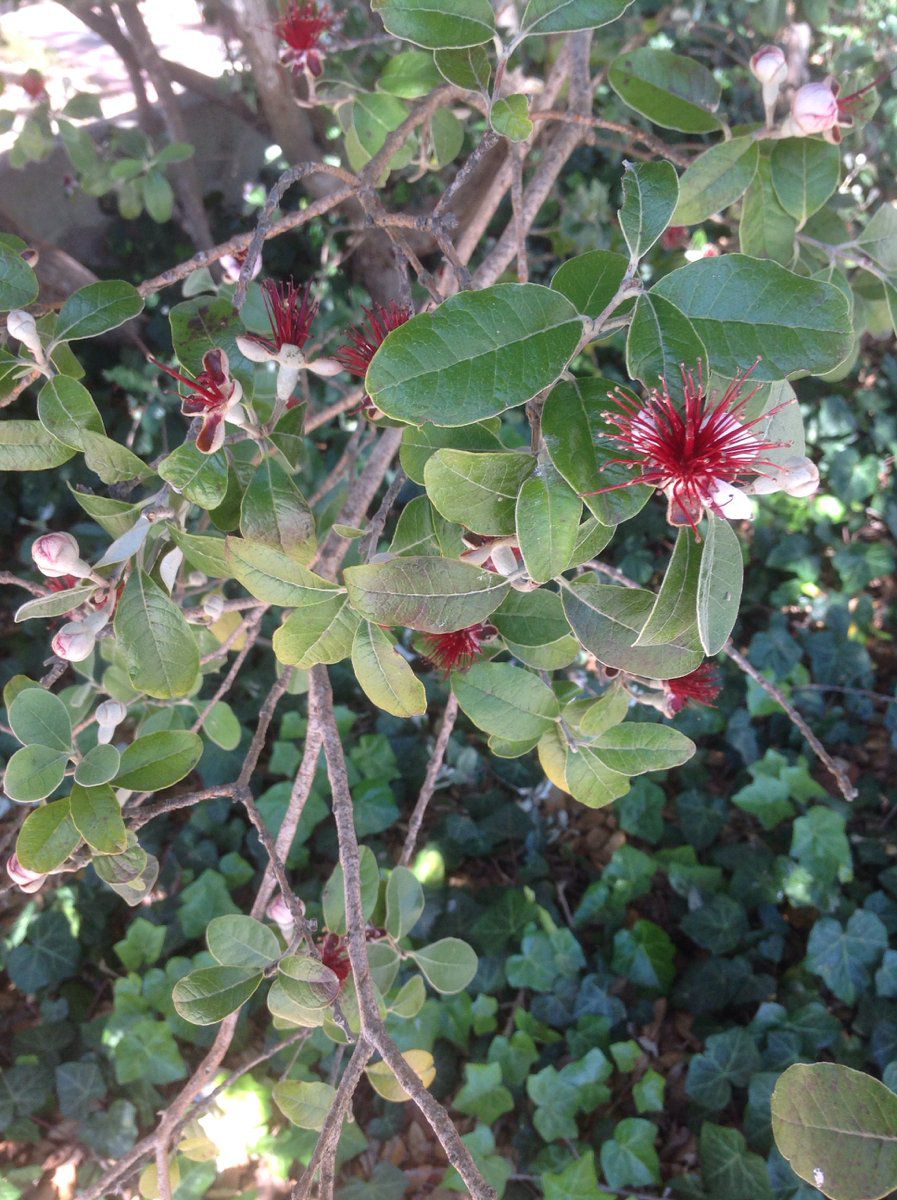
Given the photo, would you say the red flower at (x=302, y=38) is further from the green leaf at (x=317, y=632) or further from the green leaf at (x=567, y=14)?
the green leaf at (x=317, y=632)

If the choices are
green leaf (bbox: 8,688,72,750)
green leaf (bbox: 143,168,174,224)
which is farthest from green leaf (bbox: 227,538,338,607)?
green leaf (bbox: 143,168,174,224)

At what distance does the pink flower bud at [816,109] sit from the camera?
2.47ft

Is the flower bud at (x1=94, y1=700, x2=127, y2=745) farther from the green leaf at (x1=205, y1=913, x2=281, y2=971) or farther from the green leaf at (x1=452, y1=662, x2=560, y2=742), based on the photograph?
the green leaf at (x1=452, y1=662, x2=560, y2=742)

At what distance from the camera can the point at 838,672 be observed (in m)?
2.05

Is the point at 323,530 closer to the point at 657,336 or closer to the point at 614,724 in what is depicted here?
the point at 614,724

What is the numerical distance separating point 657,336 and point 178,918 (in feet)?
5.16

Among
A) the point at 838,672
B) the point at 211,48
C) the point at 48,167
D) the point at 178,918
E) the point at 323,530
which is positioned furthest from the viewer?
the point at 211,48

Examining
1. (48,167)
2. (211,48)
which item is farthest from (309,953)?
(211,48)

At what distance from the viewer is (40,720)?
0.72 metres

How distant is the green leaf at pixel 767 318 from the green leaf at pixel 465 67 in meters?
0.35

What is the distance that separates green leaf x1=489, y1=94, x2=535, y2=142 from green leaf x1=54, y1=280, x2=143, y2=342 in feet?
1.04

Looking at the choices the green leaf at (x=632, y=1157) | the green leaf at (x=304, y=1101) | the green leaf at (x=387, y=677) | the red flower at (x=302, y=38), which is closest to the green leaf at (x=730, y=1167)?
the green leaf at (x=632, y=1157)

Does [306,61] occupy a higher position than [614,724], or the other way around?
[306,61]

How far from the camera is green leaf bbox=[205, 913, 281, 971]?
2.44 ft
